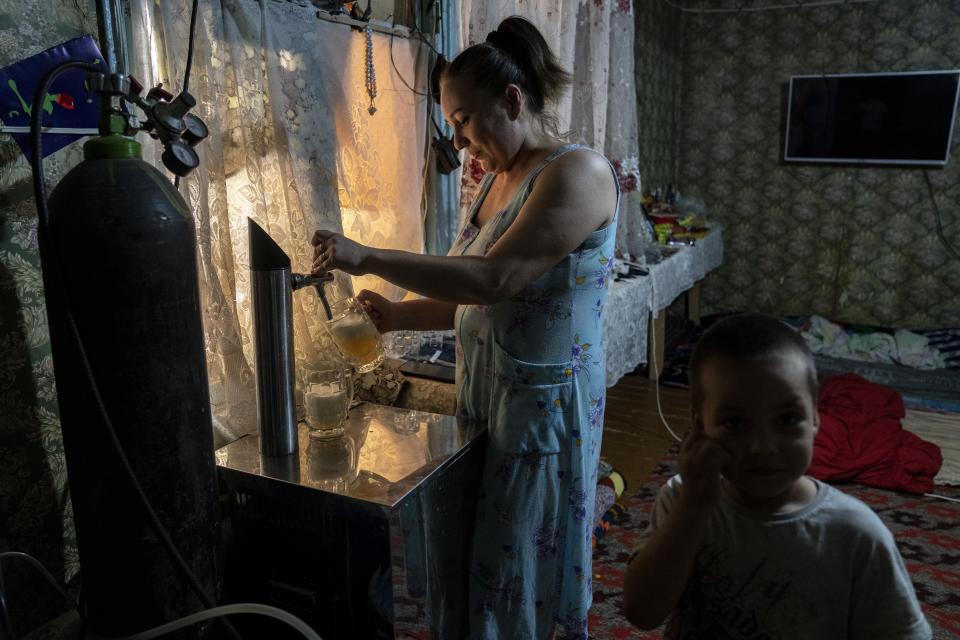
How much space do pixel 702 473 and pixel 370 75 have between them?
57.7 inches

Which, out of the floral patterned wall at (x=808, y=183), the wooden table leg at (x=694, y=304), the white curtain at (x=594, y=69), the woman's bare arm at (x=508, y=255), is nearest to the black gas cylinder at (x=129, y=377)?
the woman's bare arm at (x=508, y=255)

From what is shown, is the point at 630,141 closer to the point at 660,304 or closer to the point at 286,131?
the point at 660,304

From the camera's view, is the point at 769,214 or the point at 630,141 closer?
the point at 630,141

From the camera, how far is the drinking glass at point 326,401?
136cm

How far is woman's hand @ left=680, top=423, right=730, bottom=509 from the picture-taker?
28.5 inches

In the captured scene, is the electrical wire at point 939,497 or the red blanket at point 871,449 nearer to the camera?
the electrical wire at point 939,497

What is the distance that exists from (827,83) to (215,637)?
478 centimetres

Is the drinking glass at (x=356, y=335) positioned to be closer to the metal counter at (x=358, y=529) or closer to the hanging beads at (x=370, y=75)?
the metal counter at (x=358, y=529)

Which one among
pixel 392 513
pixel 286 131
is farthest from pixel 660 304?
pixel 392 513

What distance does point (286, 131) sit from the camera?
5.15ft

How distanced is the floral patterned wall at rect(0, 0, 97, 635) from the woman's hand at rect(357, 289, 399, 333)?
0.58 m

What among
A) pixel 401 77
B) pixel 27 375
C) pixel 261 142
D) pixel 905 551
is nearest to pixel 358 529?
pixel 27 375

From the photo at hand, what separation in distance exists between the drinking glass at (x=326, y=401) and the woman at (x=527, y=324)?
0.78 ft

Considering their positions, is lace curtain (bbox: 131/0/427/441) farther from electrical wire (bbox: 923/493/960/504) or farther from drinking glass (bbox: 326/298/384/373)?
electrical wire (bbox: 923/493/960/504)
